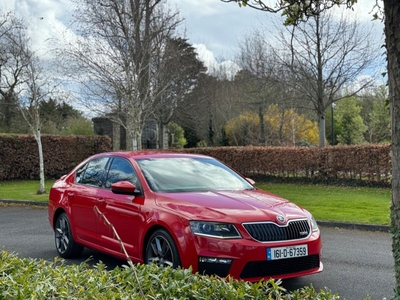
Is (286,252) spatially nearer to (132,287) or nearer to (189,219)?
(189,219)

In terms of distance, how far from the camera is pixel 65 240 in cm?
701

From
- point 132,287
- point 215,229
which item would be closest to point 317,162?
point 215,229

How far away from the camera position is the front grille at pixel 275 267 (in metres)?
4.63

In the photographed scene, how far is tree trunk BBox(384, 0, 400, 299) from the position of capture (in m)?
2.41

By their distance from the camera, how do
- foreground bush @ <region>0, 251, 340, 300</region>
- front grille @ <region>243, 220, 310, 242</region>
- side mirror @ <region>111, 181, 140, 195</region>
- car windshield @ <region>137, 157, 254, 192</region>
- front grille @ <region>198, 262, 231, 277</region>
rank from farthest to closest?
1. car windshield @ <region>137, 157, 254, 192</region>
2. side mirror @ <region>111, 181, 140, 195</region>
3. front grille @ <region>243, 220, 310, 242</region>
4. front grille @ <region>198, 262, 231, 277</region>
5. foreground bush @ <region>0, 251, 340, 300</region>

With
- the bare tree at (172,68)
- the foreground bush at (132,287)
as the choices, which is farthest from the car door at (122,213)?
the bare tree at (172,68)

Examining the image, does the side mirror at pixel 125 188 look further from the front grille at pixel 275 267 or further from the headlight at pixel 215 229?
the front grille at pixel 275 267

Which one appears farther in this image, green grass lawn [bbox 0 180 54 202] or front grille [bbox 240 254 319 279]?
green grass lawn [bbox 0 180 54 202]

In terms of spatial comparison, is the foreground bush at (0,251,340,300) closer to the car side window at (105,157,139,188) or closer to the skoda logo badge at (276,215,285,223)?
the skoda logo badge at (276,215,285,223)

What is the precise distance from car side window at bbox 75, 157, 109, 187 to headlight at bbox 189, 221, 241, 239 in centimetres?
223

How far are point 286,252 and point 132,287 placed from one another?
232 centimetres

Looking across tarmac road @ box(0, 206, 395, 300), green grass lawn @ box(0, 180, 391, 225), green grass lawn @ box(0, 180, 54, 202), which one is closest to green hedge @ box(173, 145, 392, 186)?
green grass lawn @ box(0, 180, 391, 225)

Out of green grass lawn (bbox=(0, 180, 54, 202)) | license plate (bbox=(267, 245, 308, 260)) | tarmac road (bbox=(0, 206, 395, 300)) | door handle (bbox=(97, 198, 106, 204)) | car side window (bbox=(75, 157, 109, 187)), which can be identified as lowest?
tarmac road (bbox=(0, 206, 395, 300))

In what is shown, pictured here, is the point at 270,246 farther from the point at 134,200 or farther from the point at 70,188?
the point at 70,188
